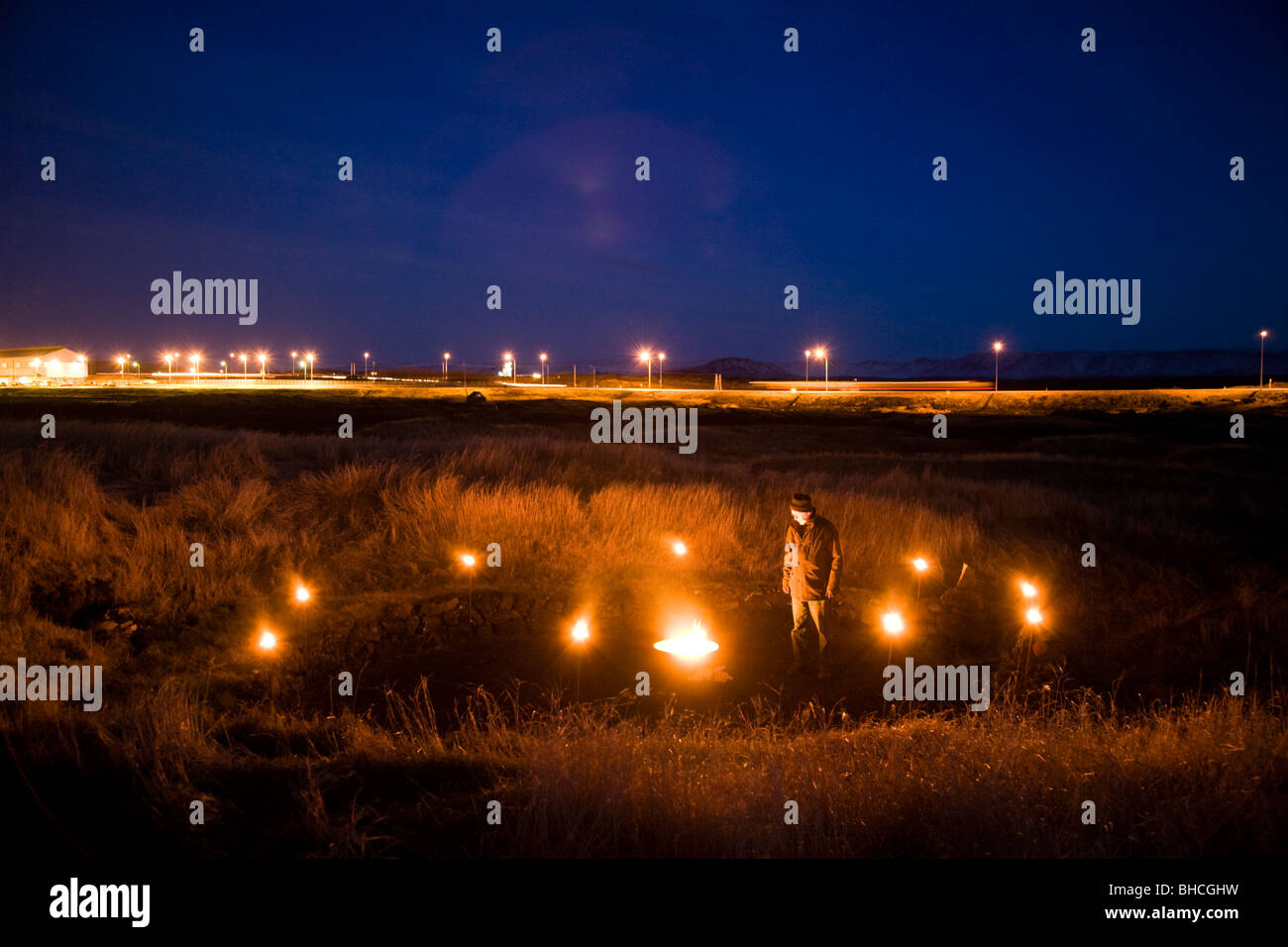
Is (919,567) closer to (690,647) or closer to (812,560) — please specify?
(812,560)

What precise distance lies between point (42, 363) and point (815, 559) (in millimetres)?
106730

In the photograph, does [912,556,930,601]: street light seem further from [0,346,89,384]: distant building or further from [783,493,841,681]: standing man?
[0,346,89,384]: distant building

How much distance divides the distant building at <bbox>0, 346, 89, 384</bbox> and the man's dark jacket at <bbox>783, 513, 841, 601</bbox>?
3814 inches

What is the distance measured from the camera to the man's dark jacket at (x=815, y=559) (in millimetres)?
7973

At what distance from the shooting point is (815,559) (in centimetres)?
798

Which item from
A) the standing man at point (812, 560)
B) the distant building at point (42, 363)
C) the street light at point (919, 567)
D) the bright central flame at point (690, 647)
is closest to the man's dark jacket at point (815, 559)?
the standing man at point (812, 560)

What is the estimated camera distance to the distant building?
8288cm

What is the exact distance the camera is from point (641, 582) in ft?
34.9

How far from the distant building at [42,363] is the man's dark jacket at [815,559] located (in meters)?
A: 96.9

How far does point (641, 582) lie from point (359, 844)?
24.3 feet

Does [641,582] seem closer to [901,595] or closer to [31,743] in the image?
[901,595]

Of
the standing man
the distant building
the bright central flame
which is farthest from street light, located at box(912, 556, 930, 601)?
the distant building

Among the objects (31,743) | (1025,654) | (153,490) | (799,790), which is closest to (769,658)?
(1025,654)

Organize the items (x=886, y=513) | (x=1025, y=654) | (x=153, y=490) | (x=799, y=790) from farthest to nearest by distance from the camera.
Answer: (x=886, y=513) < (x=153, y=490) < (x=1025, y=654) < (x=799, y=790)
